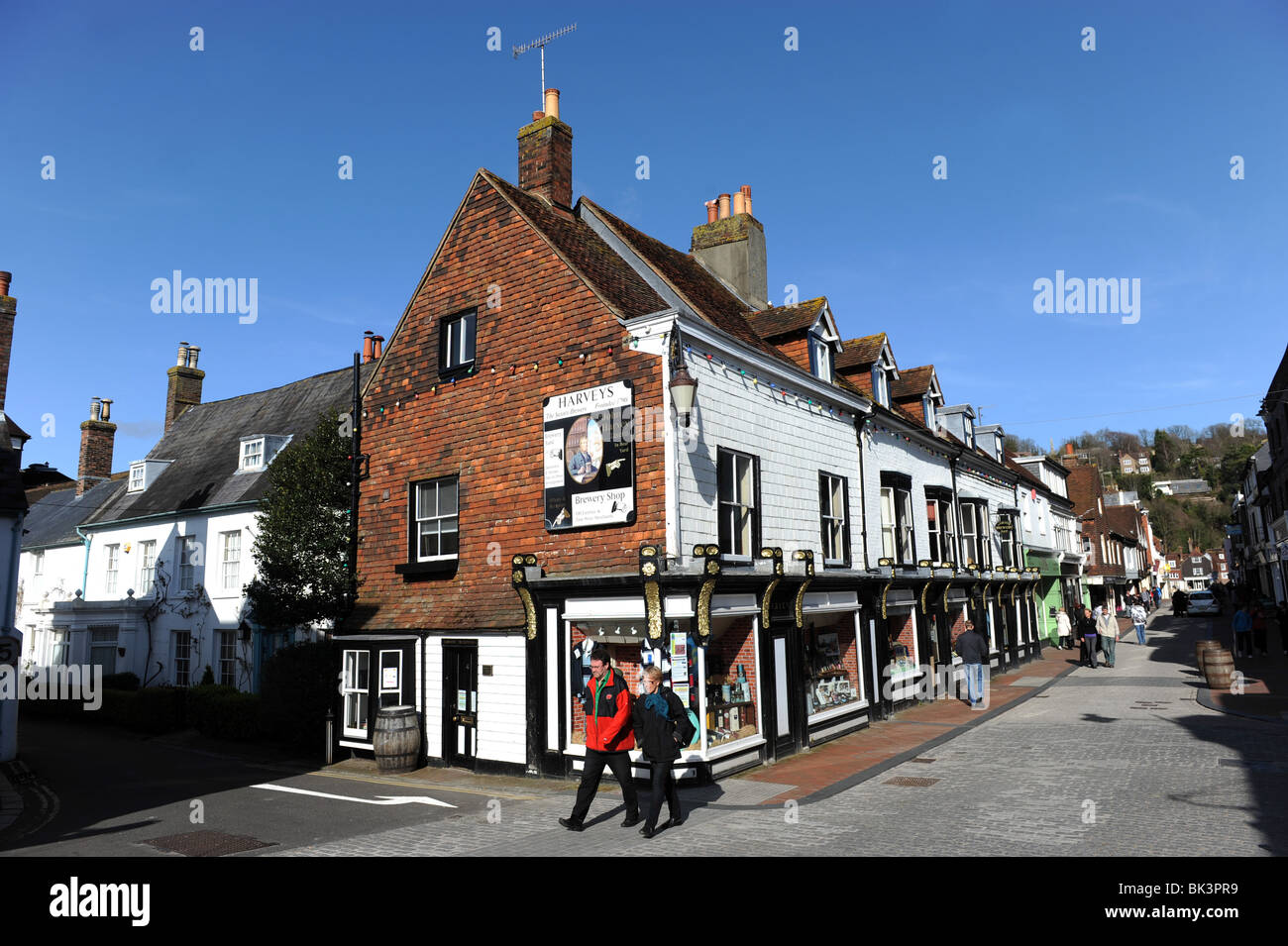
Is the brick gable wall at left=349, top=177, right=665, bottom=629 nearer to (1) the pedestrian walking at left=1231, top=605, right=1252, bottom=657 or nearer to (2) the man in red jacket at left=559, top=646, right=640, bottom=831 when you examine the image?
(2) the man in red jacket at left=559, top=646, right=640, bottom=831

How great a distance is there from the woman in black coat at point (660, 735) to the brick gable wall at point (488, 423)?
3233mm

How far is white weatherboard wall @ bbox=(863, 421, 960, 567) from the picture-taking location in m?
18.8

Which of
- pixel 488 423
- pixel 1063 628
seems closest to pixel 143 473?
pixel 488 423

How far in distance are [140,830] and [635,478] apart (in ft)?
26.4

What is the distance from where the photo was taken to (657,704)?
927 centimetres

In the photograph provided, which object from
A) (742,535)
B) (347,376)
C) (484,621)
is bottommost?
(484,621)

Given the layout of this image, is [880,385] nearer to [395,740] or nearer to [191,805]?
[395,740]

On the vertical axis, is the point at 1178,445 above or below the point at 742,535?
above

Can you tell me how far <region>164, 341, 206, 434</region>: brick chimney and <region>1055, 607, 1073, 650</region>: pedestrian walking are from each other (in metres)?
38.1

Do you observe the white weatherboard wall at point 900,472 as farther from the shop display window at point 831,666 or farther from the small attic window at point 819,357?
the shop display window at point 831,666

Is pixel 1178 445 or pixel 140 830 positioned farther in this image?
pixel 1178 445

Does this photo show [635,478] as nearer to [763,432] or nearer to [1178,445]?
[763,432]
